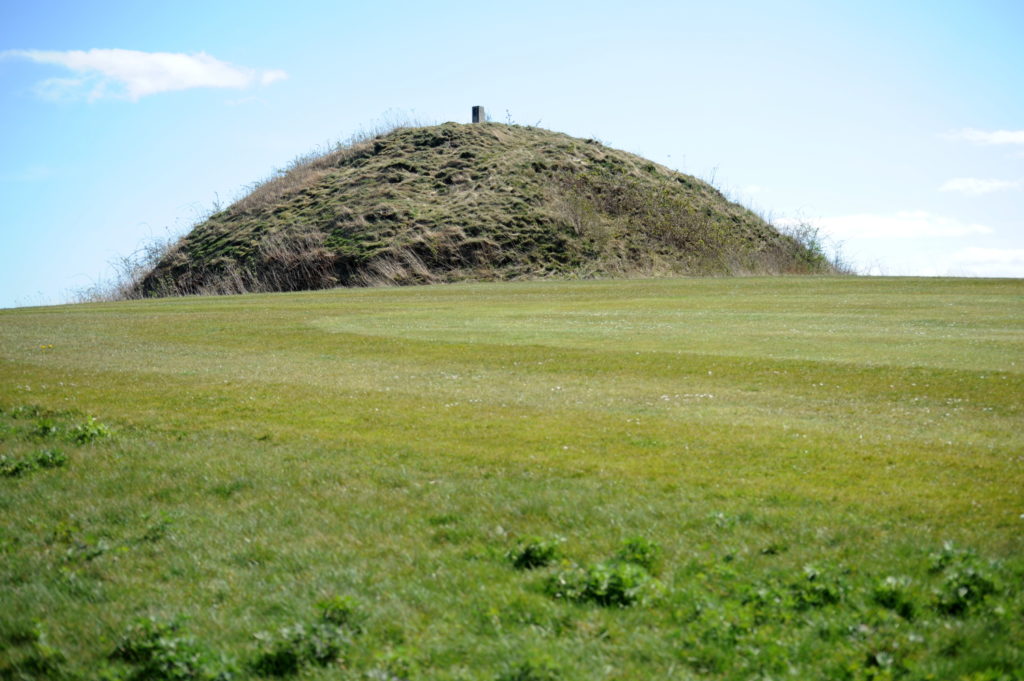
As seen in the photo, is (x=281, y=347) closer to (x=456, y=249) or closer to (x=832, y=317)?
(x=832, y=317)

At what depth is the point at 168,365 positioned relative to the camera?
19.5 m

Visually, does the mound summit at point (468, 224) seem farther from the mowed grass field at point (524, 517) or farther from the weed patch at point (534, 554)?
the weed patch at point (534, 554)

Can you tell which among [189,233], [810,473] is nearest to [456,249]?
[189,233]

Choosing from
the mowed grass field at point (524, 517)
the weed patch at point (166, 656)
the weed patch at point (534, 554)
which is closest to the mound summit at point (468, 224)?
the mowed grass field at point (524, 517)

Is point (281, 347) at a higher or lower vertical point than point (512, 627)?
higher

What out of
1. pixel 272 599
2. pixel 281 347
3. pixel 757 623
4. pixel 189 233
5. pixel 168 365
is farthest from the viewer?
pixel 189 233

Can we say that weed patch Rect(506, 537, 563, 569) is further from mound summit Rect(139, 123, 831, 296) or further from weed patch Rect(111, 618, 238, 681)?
mound summit Rect(139, 123, 831, 296)

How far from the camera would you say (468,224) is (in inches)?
2459

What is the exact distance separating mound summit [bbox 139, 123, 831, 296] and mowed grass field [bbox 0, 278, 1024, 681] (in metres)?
40.7

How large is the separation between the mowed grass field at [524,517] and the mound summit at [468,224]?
4069cm

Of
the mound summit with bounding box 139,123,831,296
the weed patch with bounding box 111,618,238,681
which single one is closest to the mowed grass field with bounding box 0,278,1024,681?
the weed patch with bounding box 111,618,238,681

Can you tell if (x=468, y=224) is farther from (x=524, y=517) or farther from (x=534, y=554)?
(x=534, y=554)

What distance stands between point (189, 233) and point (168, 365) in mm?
57160

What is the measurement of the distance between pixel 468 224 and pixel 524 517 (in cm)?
5513
